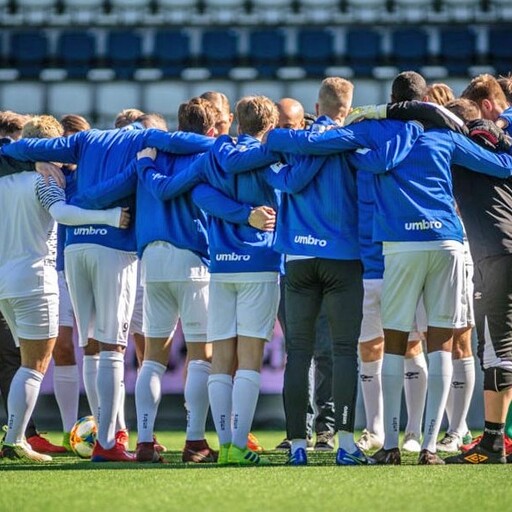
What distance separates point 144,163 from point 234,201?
0.67 metres

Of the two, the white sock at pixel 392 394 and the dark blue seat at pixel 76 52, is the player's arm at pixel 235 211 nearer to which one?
the white sock at pixel 392 394

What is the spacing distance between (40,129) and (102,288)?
116 centimetres

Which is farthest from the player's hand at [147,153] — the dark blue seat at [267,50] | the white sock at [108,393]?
the dark blue seat at [267,50]

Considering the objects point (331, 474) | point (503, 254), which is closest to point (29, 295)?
point (331, 474)

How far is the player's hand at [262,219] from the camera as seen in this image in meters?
6.77

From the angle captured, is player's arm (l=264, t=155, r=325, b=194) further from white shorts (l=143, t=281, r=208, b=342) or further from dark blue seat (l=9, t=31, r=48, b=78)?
dark blue seat (l=9, t=31, r=48, b=78)

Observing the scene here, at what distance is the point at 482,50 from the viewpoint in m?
22.1

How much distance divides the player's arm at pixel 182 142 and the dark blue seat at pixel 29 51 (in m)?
15.7

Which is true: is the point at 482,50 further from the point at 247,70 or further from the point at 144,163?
the point at 144,163

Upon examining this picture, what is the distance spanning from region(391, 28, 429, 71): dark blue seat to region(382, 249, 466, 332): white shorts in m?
15.8

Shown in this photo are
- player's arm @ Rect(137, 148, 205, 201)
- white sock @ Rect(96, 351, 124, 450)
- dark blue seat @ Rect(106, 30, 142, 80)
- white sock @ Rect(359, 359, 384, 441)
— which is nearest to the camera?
player's arm @ Rect(137, 148, 205, 201)

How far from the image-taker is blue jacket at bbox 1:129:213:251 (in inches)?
289

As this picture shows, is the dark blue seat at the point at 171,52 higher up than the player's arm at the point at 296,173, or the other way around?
the dark blue seat at the point at 171,52

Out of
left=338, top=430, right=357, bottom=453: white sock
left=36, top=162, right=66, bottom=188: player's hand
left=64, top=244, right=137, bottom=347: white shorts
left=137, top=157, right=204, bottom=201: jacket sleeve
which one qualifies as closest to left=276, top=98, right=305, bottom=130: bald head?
left=137, top=157, right=204, bottom=201: jacket sleeve
